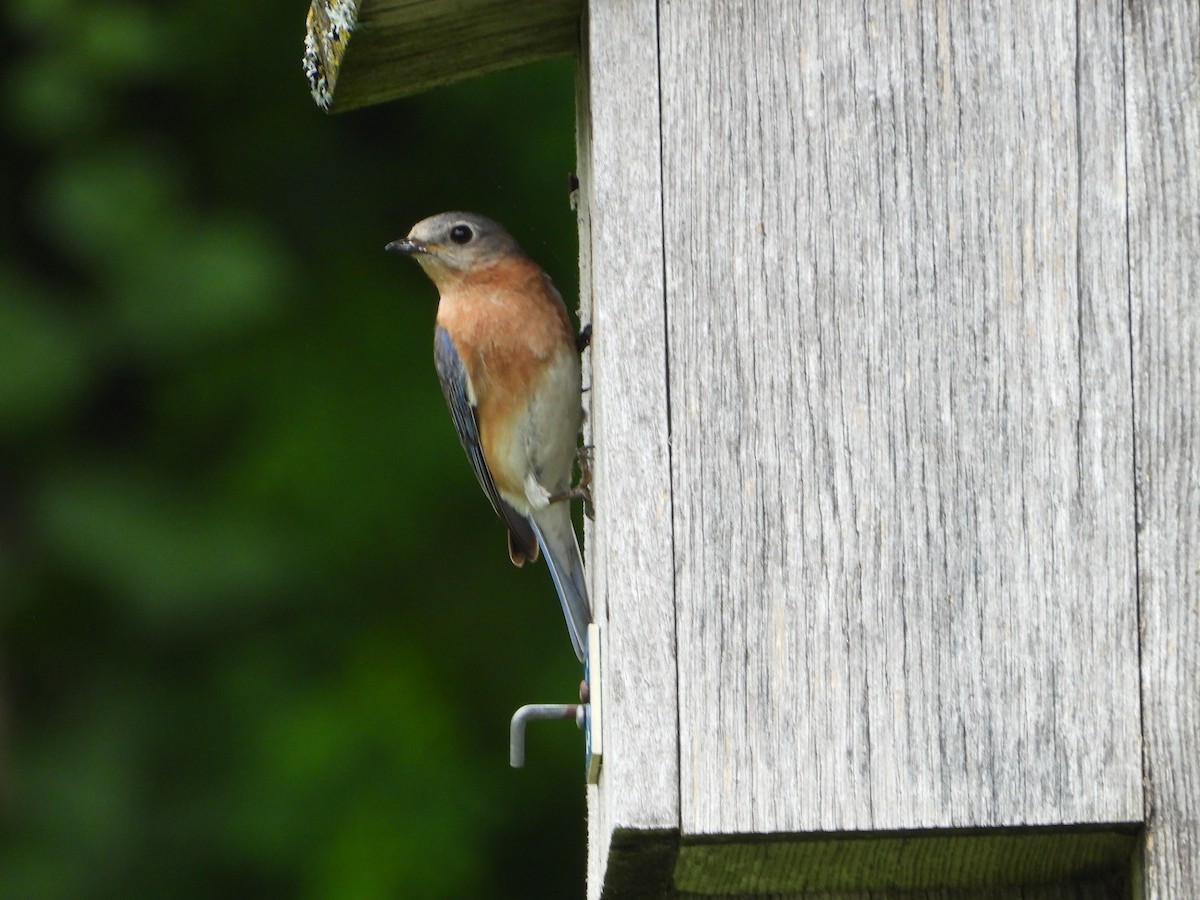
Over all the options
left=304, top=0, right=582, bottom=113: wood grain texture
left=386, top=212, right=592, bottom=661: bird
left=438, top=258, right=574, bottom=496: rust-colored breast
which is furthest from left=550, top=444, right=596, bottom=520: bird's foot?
left=304, top=0, right=582, bottom=113: wood grain texture

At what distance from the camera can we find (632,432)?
2410 millimetres

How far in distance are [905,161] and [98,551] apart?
135 inches

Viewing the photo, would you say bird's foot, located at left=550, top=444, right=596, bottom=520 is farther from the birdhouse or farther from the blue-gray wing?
the birdhouse

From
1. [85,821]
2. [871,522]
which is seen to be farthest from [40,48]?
[871,522]

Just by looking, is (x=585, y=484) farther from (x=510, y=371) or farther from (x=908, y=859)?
(x=908, y=859)

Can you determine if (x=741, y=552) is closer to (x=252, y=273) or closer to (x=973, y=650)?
(x=973, y=650)

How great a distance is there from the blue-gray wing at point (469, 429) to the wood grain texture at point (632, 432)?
123cm

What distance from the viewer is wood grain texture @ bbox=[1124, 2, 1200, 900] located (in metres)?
2.33

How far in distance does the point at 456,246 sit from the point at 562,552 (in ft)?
2.36

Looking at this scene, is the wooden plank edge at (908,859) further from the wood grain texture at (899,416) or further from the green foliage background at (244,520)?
the green foliage background at (244,520)

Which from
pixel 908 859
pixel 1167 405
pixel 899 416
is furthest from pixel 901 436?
pixel 908 859

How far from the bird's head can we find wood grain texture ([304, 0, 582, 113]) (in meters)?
0.56

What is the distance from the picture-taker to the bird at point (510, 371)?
358 centimetres

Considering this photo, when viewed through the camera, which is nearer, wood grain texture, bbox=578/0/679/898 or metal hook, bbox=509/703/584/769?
wood grain texture, bbox=578/0/679/898
